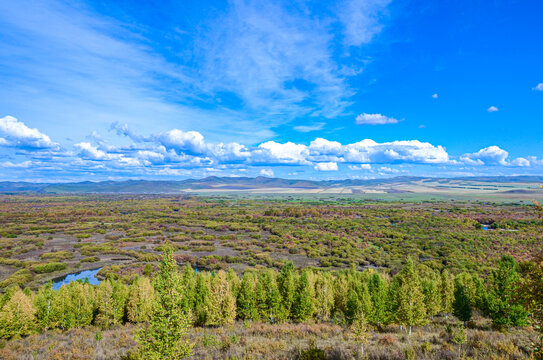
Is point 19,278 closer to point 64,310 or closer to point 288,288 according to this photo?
point 64,310

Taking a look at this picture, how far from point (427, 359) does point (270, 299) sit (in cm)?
2047

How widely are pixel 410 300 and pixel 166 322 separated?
25.6 meters

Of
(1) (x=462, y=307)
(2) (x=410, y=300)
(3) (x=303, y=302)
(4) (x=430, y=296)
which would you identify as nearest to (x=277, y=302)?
(3) (x=303, y=302)

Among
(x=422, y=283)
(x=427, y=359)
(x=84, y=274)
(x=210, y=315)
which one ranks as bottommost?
(x=84, y=274)

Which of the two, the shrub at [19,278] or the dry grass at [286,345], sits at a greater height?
the dry grass at [286,345]

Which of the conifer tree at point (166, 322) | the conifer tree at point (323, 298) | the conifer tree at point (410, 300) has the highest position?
the conifer tree at point (166, 322)

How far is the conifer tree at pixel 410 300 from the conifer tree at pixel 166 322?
23.9m

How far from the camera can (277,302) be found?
111 feet

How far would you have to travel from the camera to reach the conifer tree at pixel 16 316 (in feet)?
88.9

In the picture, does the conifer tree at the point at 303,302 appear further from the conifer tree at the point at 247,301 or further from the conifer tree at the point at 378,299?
the conifer tree at the point at 378,299

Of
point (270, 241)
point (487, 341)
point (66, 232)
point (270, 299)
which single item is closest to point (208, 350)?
point (270, 299)

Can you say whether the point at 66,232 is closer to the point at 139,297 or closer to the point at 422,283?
the point at 139,297

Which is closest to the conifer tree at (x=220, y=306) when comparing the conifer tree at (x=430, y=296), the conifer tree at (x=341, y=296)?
the conifer tree at (x=341, y=296)

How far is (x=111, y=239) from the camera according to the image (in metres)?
92.1
